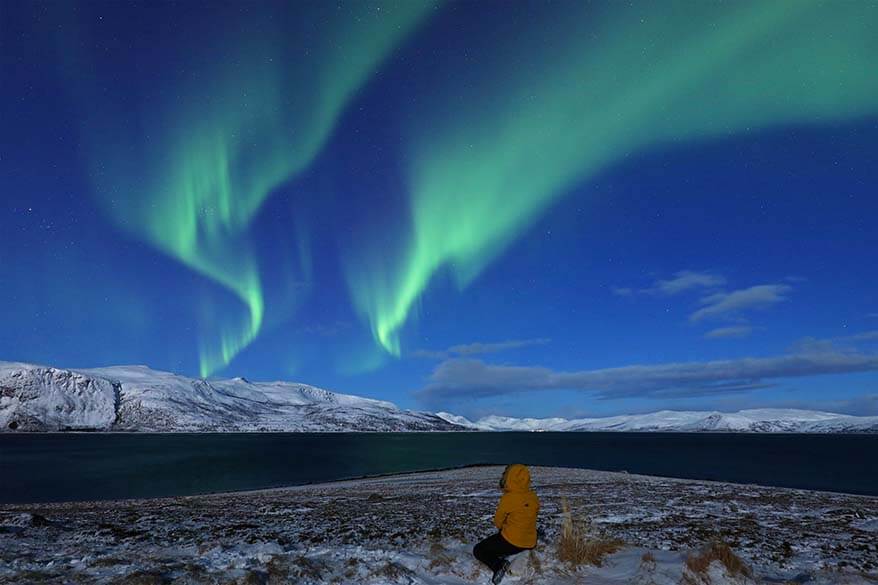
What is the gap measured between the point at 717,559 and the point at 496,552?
4.33 metres

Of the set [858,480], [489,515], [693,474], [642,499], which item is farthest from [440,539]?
[858,480]

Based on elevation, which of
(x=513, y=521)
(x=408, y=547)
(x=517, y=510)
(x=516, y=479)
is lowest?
(x=408, y=547)

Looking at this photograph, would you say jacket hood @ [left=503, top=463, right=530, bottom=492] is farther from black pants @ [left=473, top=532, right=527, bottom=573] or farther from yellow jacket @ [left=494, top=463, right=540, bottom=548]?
black pants @ [left=473, top=532, right=527, bottom=573]

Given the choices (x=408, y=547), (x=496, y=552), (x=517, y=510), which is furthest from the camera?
(x=408, y=547)

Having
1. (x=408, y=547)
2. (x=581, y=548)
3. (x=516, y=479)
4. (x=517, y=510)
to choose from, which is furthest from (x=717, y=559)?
(x=408, y=547)

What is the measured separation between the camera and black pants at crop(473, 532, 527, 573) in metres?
10.2

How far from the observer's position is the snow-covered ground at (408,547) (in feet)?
32.8

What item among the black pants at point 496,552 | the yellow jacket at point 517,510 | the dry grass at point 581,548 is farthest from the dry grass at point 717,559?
the black pants at point 496,552

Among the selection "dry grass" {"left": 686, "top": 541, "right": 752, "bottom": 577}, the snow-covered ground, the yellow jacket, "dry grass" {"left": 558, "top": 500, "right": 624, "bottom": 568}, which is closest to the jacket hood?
the yellow jacket

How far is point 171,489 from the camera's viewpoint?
70.4 meters

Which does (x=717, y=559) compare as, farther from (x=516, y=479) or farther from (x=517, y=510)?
(x=516, y=479)

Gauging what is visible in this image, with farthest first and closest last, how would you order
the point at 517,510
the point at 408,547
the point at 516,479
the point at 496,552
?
the point at 408,547, the point at 496,552, the point at 517,510, the point at 516,479

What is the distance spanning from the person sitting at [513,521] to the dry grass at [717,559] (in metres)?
3.04

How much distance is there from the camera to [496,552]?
10.3 metres
